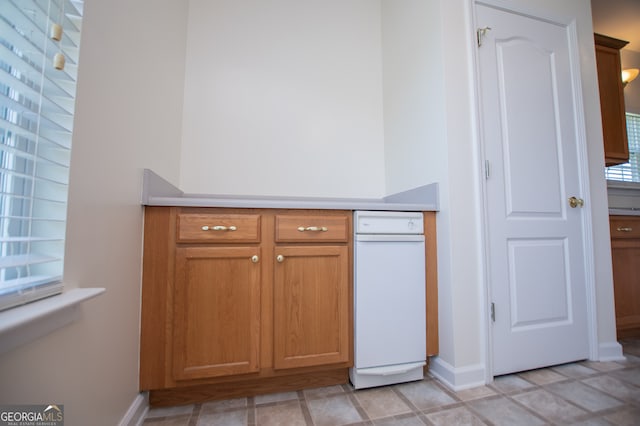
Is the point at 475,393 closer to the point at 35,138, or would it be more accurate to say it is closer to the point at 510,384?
the point at 510,384

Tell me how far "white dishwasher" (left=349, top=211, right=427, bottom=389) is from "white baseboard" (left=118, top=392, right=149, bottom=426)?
0.94 metres

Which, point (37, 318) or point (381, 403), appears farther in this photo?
point (381, 403)

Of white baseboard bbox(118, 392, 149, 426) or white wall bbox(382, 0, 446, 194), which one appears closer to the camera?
white baseboard bbox(118, 392, 149, 426)

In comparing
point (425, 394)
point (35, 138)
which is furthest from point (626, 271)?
point (35, 138)

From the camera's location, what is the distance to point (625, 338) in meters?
1.93

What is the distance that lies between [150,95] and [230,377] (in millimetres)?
1358

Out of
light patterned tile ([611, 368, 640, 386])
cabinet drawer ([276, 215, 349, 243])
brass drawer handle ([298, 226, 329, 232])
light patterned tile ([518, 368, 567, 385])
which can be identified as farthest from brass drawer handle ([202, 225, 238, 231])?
light patterned tile ([611, 368, 640, 386])

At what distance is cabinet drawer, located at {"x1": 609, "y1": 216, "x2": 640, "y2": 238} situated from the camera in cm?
191

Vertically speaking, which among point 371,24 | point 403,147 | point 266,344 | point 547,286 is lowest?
point 266,344

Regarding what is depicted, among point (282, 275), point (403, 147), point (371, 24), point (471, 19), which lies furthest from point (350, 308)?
point (371, 24)

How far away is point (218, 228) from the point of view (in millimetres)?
1203

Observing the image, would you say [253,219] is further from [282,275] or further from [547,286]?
[547,286]

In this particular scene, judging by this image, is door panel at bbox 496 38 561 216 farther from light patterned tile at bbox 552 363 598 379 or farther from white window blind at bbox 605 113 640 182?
white window blind at bbox 605 113 640 182

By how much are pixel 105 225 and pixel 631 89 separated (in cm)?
465
